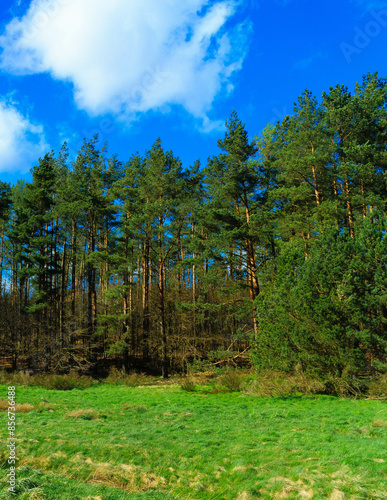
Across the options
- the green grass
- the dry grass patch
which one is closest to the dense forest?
the green grass

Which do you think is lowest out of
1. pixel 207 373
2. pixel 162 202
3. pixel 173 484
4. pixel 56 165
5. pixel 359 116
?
pixel 207 373

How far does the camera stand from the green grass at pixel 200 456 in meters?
4.54

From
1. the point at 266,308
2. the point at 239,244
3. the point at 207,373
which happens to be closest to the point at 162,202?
the point at 239,244

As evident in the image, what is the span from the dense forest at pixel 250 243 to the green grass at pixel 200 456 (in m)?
5.04

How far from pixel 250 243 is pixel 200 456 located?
16.2 metres

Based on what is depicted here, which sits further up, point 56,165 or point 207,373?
point 56,165

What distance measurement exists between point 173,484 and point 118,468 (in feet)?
3.16

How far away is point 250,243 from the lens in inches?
830

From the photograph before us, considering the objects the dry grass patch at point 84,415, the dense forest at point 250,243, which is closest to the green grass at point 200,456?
the dry grass patch at point 84,415

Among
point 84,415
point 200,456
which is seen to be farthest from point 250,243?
point 200,456

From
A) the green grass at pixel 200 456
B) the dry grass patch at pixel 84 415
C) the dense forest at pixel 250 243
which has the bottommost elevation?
the dry grass patch at pixel 84 415

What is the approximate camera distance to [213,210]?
808 inches

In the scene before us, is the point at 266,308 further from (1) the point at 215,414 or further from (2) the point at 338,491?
(2) the point at 338,491

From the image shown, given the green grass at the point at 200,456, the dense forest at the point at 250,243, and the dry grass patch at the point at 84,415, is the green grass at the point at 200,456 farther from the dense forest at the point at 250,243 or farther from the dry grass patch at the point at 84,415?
the dense forest at the point at 250,243
